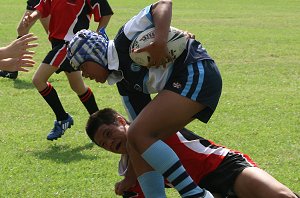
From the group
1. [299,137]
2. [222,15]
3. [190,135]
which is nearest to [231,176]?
[190,135]

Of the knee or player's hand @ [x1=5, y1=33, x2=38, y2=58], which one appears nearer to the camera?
the knee

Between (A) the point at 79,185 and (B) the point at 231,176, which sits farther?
(A) the point at 79,185

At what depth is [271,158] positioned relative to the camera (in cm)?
611

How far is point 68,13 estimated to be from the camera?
7500 millimetres

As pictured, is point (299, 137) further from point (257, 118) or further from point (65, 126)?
point (65, 126)

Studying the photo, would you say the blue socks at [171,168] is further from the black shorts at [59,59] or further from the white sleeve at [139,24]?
the black shorts at [59,59]

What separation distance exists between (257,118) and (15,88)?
4260 mm

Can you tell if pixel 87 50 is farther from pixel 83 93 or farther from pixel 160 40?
pixel 83 93

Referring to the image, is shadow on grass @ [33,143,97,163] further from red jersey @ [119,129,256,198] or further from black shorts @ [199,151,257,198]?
black shorts @ [199,151,257,198]

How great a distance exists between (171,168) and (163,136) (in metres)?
0.26

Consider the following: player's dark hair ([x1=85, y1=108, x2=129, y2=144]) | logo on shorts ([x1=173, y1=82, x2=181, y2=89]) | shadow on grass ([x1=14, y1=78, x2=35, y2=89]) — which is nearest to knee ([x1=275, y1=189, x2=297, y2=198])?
logo on shorts ([x1=173, y1=82, x2=181, y2=89])

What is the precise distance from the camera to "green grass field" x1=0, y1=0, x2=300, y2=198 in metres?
5.54

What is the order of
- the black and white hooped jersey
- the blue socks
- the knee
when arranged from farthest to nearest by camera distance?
1. the black and white hooped jersey
2. the knee
3. the blue socks

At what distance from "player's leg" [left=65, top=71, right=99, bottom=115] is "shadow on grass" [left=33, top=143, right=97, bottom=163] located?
0.64 m
